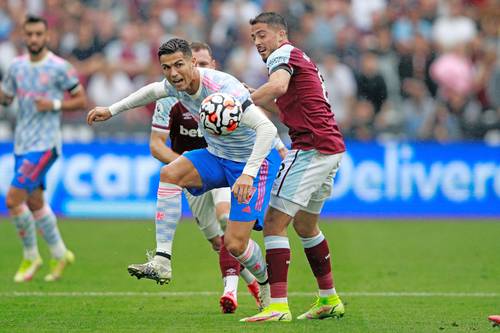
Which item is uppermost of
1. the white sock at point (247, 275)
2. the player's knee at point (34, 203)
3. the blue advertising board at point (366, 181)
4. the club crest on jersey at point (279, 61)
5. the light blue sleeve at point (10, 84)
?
the club crest on jersey at point (279, 61)

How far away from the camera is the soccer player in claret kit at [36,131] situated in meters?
12.1

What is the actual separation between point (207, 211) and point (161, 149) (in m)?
0.74

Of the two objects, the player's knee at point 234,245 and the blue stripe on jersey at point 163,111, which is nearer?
the player's knee at point 234,245

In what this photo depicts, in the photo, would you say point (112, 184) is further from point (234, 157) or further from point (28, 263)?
point (234, 157)

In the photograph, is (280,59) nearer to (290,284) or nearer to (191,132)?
(191,132)

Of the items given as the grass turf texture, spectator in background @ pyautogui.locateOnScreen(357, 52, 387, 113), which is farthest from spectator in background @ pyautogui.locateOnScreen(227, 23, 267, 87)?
the grass turf texture

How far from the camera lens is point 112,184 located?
18203mm

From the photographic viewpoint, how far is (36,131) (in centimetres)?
1228

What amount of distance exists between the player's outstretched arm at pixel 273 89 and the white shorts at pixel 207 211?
2065 mm

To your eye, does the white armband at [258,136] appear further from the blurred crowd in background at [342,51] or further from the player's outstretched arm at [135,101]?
the blurred crowd in background at [342,51]

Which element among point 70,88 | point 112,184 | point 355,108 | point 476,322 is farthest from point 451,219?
point 476,322

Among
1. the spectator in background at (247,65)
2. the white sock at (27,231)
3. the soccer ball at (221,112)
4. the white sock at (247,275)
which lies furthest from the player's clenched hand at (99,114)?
the spectator in background at (247,65)

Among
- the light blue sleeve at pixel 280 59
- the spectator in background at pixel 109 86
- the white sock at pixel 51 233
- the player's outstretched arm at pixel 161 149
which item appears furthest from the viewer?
the spectator in background at pixel 109 86

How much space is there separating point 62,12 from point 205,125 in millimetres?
13897
